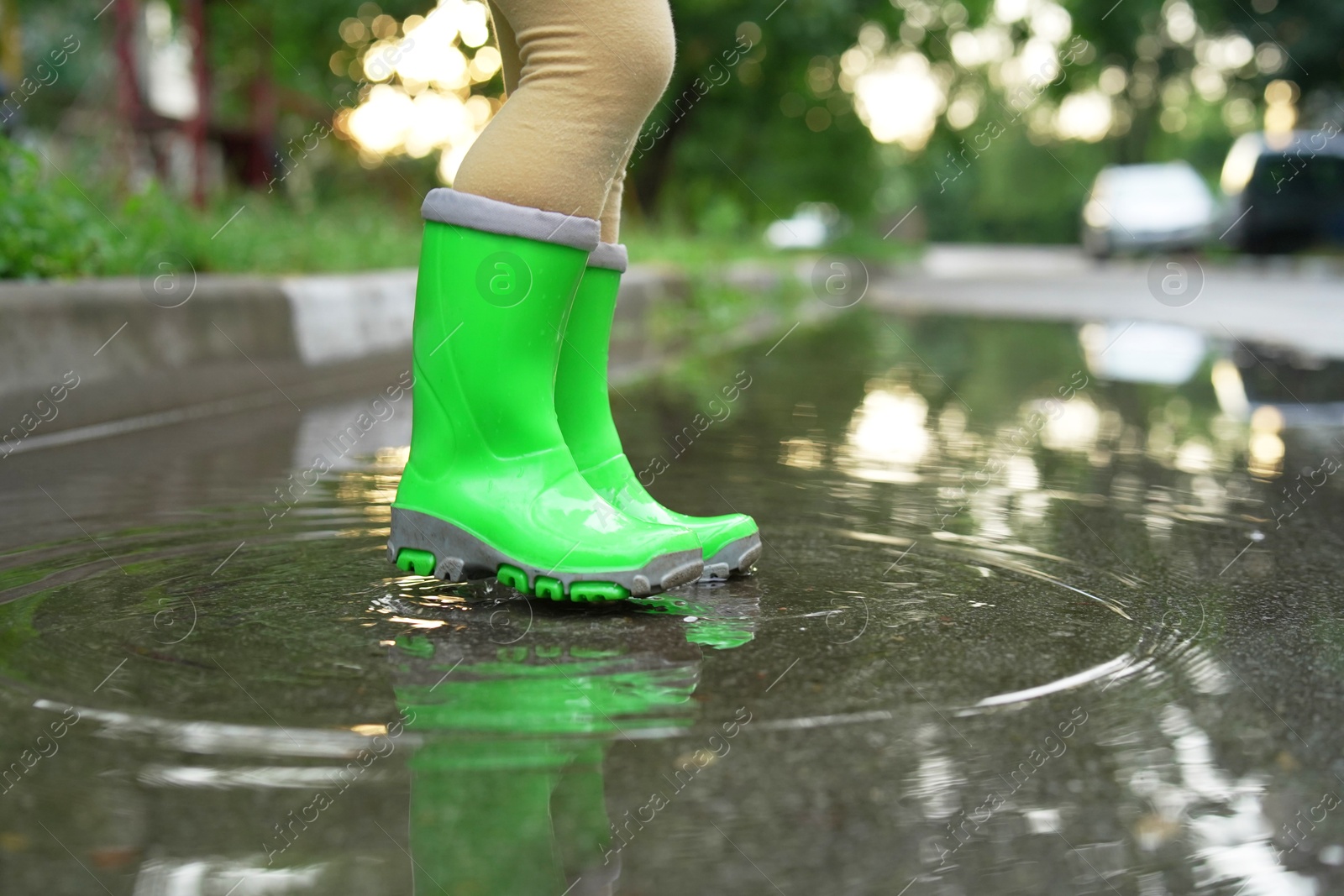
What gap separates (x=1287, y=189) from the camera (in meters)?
20.4

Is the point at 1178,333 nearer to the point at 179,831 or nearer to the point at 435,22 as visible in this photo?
the point at 435,22

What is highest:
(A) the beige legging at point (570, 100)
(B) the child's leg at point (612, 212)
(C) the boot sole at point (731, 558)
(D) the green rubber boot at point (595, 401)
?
(A) the beige legging at point (570, 100)

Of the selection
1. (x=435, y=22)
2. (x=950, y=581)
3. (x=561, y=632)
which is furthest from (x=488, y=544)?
(x=435, y=22)

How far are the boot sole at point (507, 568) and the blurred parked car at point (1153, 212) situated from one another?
24407 millimetres

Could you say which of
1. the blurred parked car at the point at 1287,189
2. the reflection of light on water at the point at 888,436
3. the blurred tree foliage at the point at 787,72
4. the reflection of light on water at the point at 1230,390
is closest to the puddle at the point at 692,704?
the reflection of light on water at the point at 888,436

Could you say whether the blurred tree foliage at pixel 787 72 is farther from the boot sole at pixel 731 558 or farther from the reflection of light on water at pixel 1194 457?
the boot sole at pixel 731 558

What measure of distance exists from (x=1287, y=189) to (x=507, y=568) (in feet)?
66.2

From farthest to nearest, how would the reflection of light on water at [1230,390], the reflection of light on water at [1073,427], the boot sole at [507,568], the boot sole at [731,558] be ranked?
the reflection of light on water at [1230,390] < the reflection of light on water at [1073,427] < the boot sole at [731,558] < the boot sole at [507,568]

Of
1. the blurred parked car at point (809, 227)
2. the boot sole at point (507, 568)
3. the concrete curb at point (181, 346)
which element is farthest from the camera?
the blurred parked car at point (809, 227)

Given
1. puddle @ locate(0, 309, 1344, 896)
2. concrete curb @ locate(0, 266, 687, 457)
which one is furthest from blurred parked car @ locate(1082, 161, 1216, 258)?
puddle @ locate(0, 309, 1344, 896)

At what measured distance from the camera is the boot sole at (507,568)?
2254 mm

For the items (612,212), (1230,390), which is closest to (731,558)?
(612,212)

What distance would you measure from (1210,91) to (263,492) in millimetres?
37658

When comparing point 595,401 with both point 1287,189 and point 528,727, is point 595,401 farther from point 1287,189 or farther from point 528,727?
point 1287,189
